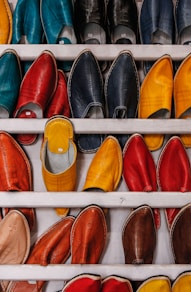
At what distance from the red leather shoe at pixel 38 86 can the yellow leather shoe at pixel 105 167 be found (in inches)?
7.9

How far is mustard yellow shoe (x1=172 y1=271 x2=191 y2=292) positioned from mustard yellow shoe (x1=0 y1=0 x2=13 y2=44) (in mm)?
814

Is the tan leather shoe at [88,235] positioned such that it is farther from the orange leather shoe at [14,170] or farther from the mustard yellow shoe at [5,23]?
the mustard yellow shoe at [5,23]

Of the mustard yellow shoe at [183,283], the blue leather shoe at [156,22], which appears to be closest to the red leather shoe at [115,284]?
the mustard yellow shoe at [183,283]

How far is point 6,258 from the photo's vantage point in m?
1.15

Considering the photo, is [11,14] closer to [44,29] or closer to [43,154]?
[44,29]

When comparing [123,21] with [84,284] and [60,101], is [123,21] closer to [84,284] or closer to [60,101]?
[60,101]

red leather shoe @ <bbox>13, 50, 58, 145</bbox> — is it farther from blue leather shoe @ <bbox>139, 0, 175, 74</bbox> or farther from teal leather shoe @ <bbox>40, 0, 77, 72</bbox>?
blue leather shoe @ <bbox>139, 0, 175, 74</bbox>

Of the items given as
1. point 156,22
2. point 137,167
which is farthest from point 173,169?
point 156,22

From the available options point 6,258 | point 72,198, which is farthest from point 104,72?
point 6,258

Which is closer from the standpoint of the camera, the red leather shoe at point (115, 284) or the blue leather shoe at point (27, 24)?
the red leather shoe at point (115, 284)

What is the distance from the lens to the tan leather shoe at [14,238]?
3.67 feet

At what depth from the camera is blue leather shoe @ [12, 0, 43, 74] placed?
1194mm

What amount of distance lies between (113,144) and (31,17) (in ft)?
1.46

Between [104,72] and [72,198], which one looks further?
[104,72]
